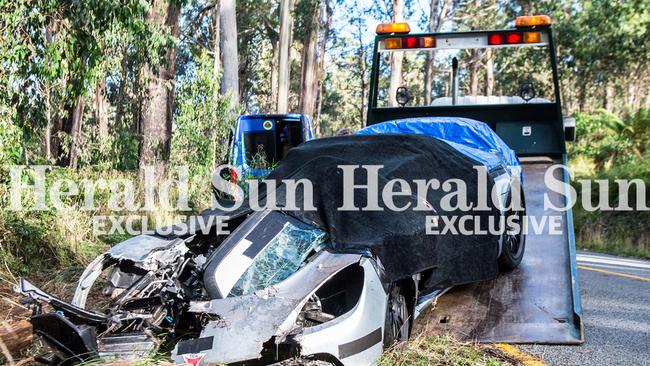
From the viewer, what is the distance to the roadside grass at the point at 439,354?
483 centimetres

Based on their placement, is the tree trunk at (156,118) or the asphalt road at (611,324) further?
the tree trunk at (156,118)

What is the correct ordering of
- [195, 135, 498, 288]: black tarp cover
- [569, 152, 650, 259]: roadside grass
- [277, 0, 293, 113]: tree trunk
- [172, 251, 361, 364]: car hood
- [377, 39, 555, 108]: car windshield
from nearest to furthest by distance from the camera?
[172, 251, 361, 364]: car hood → [195, 135, 498, 288]: black tarp cover → [569, 152, 650, 259]: roadside grass → [277, 0, 293, 113]: tree trunk → [377, 39, 555, 108]: car windshield

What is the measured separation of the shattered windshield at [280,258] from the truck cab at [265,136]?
26.8ft

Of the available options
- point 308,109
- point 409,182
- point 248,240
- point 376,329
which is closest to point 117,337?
point 248,240

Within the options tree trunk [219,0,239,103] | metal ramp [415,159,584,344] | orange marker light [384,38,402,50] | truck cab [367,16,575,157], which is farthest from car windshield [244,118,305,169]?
metal ramp [415,159,584,344]

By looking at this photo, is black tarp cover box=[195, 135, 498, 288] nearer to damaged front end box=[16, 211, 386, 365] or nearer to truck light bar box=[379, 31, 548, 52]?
damaged front end box=[16, 211, 386, 365]

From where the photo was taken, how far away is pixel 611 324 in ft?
20.8

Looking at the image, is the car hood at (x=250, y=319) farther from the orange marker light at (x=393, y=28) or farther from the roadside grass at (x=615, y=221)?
the roadside grass at (x=615, y=221)

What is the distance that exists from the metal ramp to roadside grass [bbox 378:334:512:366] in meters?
0.29

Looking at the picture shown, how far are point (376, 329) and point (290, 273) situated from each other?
26.2 inches

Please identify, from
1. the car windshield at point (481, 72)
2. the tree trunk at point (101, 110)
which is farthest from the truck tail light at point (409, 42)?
the tree trunk at point (101, 110)

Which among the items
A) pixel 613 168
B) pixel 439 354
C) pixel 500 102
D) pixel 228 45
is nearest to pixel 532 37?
pixel 500 102

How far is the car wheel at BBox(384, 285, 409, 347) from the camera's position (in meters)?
4.86

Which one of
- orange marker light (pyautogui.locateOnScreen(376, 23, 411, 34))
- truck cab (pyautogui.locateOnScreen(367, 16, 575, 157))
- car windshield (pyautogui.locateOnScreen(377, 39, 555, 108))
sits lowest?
truck cab (pyautogui.locateOnScreen(367, 16, 575, 157))
